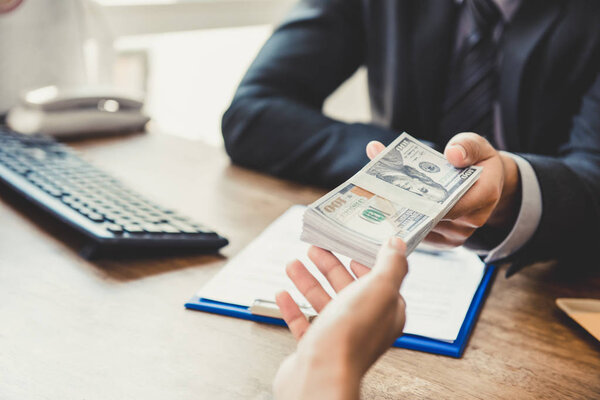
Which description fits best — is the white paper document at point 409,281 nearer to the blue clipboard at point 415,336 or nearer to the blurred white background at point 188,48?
the blue clipboard at point 415,336

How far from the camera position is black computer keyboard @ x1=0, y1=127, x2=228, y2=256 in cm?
77

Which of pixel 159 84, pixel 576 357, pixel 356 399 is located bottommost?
pixel 159 84

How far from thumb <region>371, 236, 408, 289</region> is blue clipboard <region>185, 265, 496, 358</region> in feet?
0.61

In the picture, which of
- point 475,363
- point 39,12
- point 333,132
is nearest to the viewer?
point 475,363

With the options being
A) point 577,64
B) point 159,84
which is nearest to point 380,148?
point 577,64

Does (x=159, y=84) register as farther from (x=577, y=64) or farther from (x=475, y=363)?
(x=475, y=363)

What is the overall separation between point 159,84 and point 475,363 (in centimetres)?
196

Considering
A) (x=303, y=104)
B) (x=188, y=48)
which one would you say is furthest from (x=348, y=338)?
(x=188, y=48)

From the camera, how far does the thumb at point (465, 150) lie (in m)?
0.73

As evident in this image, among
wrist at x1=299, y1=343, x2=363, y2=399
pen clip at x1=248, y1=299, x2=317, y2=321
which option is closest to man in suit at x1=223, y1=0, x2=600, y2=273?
pen clip at x1=248, y1=299, x2=317, y2=321

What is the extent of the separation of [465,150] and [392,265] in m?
0.32

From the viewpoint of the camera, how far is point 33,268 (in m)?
0.74

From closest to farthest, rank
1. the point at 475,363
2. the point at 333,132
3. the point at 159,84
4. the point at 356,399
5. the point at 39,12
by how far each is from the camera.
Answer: the point at 356,399, the point at 475,363, the point at 333,132, the point at 39,12, the point at 159,84

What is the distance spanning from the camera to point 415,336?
652mm
